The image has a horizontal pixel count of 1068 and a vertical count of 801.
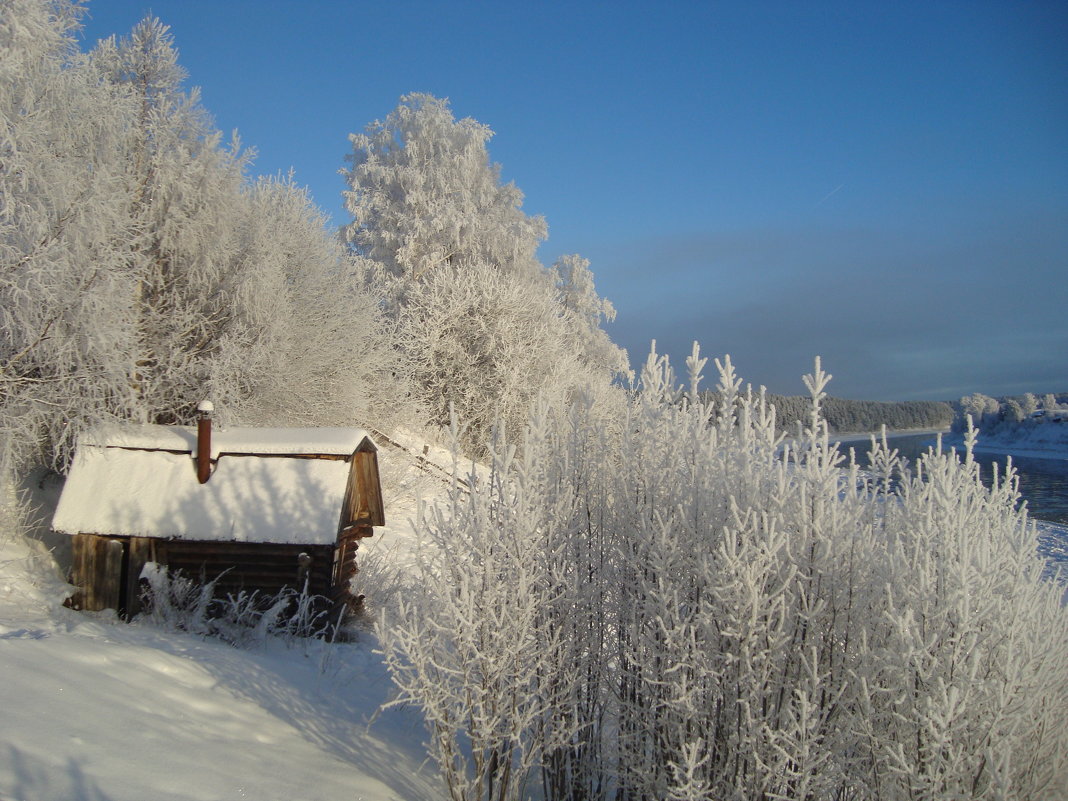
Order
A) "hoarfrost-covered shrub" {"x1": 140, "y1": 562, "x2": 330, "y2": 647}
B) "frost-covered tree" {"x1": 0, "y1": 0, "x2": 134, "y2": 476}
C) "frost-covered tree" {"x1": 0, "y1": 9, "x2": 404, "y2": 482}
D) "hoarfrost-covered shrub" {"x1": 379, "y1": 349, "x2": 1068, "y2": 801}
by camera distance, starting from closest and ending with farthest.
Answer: "hoarfrost-covered shrub" {"x1": 379, "y1": 349, "x2": 1068, "y2": 801}
"hoarfrost-covered shrub" {"x1": 140, "y1": 562, "x2": 330, "y2": 647}
"frost-covered tree" {"x1": 0, "y1": 0, "x2": 134, "y2": 476}
"frost-covered tree" {"x1": 0, "y1": 9, "x2": 404, "y2": 482}

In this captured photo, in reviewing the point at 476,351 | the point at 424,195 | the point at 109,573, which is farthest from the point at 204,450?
the point at 424,195

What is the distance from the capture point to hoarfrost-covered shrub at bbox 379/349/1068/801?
3.31m

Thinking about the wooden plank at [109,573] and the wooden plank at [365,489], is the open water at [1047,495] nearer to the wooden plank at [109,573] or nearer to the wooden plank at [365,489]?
the wooden plank at [365,489]

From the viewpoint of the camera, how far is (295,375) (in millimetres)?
12766

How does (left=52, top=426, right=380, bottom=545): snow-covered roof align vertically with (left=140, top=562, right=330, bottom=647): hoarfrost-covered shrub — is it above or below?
above

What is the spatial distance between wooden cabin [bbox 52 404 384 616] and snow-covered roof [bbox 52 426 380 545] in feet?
0.04

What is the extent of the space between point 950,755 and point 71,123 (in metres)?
11.8

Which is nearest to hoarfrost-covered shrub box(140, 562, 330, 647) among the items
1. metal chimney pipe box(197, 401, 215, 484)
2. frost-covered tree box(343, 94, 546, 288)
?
metal chimney pipe box(197, 401, 215, 484)

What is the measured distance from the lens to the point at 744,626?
3.54m

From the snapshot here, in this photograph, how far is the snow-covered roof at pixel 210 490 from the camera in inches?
305

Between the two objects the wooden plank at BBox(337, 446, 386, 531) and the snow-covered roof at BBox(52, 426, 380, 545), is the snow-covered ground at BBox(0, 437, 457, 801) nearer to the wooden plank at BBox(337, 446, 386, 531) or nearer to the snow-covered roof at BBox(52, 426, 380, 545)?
the snow-covered roof at BBox(52, 426, 380, 545)

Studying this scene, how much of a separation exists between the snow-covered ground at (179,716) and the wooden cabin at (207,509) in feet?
2.41

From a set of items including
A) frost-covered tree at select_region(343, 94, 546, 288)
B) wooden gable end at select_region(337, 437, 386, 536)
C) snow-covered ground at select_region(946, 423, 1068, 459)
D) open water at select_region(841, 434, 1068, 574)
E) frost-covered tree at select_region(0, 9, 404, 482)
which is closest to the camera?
frost-covered tree at select_region(0, 9, 404, 482)

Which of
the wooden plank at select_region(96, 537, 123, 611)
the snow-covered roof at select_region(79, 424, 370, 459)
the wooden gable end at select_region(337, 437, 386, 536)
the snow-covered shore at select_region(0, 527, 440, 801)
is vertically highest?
the snow-covered roof at select_region(79, 424, 370, 459)
